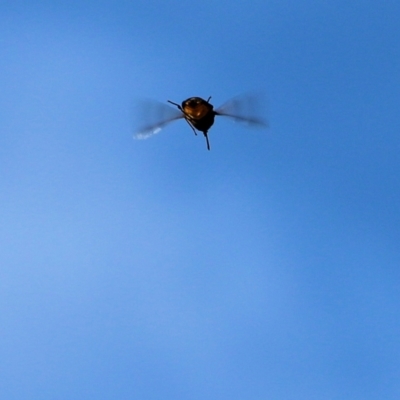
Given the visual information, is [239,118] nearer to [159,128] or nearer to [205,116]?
[205,116]

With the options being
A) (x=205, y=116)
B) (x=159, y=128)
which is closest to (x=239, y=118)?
(x=205, y=116)
